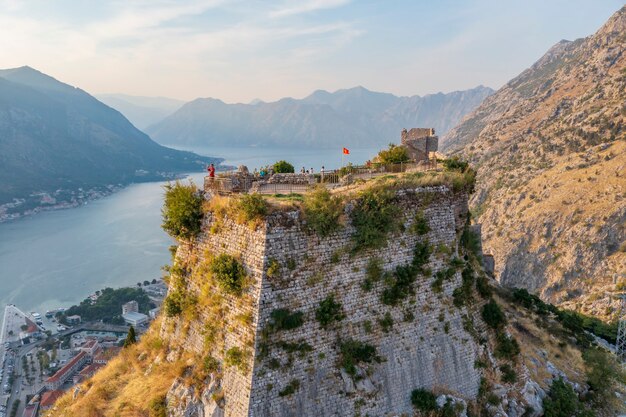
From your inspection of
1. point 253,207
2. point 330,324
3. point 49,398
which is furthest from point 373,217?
→ point 49,398

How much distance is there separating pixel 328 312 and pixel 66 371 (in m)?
53.2

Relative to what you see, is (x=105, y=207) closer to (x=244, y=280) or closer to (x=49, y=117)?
(x=49, y=117)

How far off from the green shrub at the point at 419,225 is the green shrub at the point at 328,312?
3632 millimetres

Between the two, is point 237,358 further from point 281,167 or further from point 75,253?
point 75,253

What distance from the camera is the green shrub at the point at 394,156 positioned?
20.3 meters

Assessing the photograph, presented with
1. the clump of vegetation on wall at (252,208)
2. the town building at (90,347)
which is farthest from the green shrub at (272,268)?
the town building at (90,347)

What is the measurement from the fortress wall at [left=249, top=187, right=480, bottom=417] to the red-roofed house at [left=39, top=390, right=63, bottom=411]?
43955 mm

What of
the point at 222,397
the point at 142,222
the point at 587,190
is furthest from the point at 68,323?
the point at 587,190

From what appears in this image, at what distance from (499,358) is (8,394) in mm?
58763

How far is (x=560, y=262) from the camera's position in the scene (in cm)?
4969

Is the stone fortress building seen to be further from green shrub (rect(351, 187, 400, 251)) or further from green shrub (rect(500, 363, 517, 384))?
green shrub (rect(500, 363, 517, 384))

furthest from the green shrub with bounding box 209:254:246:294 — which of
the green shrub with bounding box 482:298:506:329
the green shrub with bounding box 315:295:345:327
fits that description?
the green shrub with bounding box 482:298:506:329

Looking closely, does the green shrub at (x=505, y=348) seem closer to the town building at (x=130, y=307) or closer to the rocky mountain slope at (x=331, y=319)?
the rocky mountain slope at (x=331, y=319)

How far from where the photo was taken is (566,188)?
5478 cm
